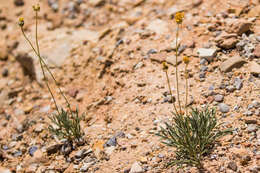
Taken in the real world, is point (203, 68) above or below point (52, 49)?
below

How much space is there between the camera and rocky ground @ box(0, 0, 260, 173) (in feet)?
10.6

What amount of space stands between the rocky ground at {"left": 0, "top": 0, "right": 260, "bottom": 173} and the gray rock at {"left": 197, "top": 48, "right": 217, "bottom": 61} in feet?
0.04

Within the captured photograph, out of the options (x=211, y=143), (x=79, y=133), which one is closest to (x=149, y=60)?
(x=79, y=133)

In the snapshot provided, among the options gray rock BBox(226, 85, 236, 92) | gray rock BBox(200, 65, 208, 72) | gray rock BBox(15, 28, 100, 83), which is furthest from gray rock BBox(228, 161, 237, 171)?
gray rock BBox(15, 28, 100, 83)

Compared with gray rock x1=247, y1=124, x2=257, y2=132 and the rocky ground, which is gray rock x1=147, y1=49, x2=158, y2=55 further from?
gray rock x1=247, y1=124, x2=257, y2=132

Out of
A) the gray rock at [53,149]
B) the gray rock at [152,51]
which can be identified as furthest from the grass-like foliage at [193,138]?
the gray rock at [152,51]

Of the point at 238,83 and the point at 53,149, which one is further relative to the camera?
the point at 53,149

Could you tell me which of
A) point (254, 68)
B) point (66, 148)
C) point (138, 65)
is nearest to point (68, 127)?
point (66, 148)

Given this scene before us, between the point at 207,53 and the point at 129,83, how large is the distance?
1.02 m

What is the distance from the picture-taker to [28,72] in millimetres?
5355

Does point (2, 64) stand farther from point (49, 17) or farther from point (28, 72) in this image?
point (49, 17)

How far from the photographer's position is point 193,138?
294 cm

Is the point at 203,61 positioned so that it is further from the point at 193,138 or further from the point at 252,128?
the point at 193,138

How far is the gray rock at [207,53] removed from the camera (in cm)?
389
